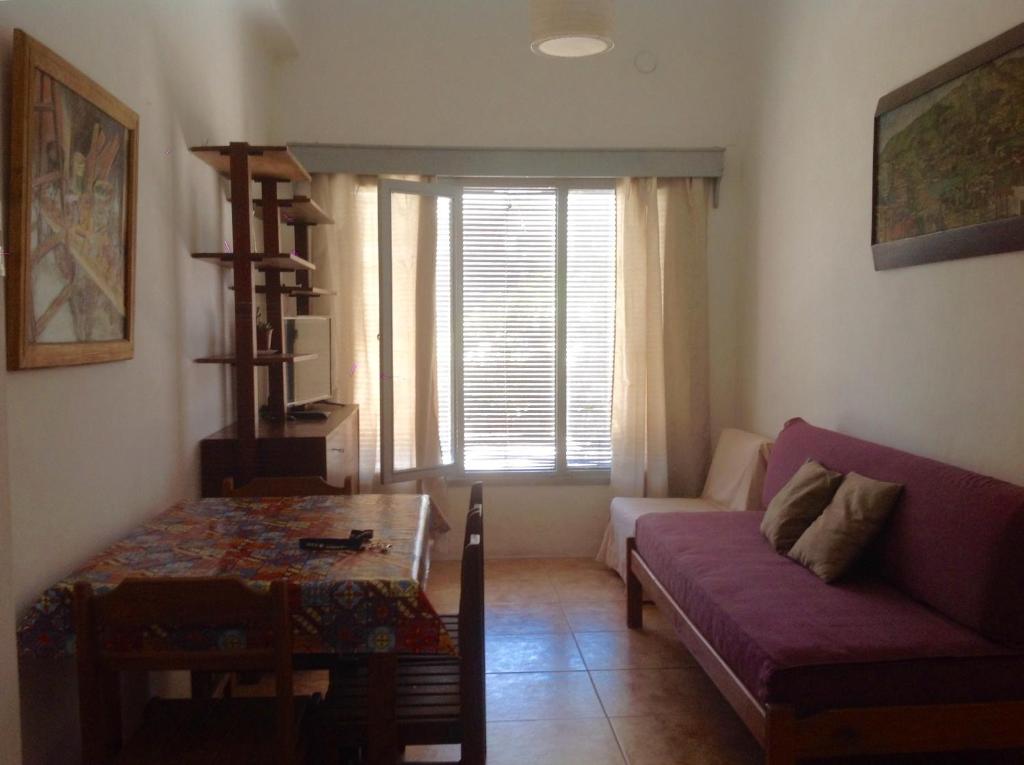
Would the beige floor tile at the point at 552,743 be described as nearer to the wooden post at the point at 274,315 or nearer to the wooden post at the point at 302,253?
the wooden post at the point at 274,315

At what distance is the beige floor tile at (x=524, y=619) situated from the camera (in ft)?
11.8

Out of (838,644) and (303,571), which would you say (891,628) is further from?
(303,571)

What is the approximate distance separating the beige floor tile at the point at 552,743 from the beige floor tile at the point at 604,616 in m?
0.85

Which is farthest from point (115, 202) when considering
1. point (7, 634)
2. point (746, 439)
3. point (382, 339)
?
point (746, 439)

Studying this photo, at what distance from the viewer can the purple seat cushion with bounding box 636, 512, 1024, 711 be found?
6.80 ft

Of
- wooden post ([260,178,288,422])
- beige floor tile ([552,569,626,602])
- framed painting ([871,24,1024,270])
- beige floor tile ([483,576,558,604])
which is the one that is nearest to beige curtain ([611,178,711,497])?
beige floor tile ([552,569,626,602])

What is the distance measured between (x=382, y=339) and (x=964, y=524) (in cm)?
274

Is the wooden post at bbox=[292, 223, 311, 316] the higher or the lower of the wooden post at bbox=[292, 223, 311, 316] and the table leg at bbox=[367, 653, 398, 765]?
the higher

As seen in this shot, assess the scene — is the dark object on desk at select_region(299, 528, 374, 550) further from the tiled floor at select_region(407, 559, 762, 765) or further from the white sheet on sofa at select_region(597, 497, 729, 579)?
the white sheet on sofa at select_region(597, 497, 729, 579)

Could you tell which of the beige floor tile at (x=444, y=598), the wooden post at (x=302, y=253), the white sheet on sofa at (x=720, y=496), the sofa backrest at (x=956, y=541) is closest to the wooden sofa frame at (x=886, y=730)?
the sofa backrest at (x=956, y=541)

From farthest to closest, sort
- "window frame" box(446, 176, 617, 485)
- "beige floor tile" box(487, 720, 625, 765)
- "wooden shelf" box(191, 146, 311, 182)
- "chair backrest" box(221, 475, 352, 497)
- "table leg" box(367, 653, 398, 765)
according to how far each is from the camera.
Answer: "window frame" box(446, 176, 617, 485), "wooden shelf" box(191, 146, 311, 182), "chair backrest" box(221, 475, 352, 497), "beige floor tile" box(487, 720, 625, 765), "table leg" box(367, 653, 398, 765)

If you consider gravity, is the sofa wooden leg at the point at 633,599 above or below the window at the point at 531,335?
below

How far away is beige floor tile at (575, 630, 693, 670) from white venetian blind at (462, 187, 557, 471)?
1310 millimetres

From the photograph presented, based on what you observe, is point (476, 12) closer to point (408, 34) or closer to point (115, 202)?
point (408, 34)
